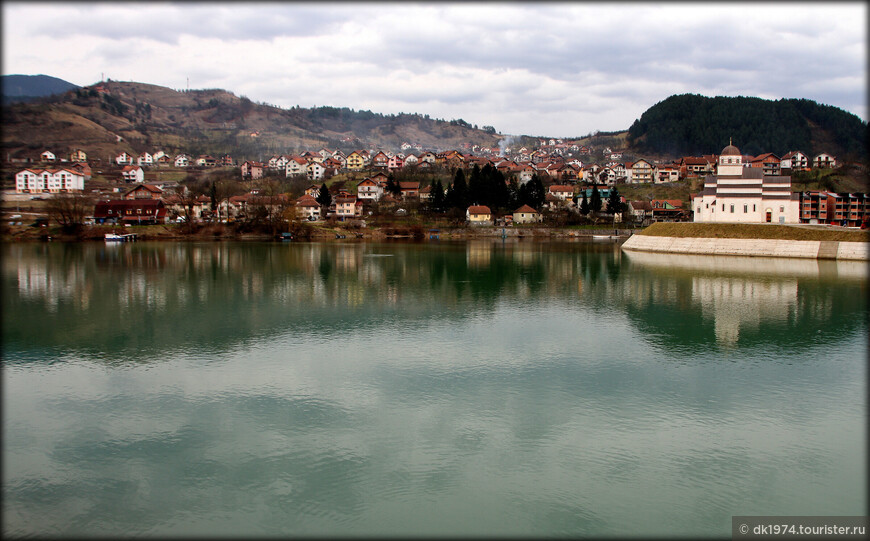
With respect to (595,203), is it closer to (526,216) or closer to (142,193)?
(526,216)

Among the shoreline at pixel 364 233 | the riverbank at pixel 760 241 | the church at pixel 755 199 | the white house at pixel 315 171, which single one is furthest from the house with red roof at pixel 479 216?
the white house at pixel 315 171

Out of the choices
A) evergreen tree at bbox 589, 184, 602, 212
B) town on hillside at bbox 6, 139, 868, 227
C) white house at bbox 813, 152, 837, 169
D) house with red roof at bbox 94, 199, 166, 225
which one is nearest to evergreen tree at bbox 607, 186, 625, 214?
town on hillside at bbox 6, 139, 868, 227

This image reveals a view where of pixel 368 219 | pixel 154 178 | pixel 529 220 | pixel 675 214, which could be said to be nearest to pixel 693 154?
pixel 675 214

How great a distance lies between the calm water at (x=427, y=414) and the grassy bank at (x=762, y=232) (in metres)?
15.1

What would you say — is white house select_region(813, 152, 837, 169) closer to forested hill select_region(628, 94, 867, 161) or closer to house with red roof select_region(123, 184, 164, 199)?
forested hill select_region(628, 94, 867, 161)

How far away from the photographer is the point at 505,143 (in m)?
169

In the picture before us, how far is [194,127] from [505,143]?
85763 millimetres

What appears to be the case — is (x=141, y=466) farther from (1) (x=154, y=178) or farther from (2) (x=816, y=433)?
(1) (x=154, y=178)

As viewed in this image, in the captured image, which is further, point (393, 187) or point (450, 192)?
point (393, 187)

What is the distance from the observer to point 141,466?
6.75 m

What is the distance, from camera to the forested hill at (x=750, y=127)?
103938 millimetres

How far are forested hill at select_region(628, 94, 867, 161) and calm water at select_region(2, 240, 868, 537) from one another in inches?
3982

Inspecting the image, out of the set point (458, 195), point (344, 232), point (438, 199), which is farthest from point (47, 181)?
point (458, 195)

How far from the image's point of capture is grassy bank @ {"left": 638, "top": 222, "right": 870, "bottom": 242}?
102 feet
